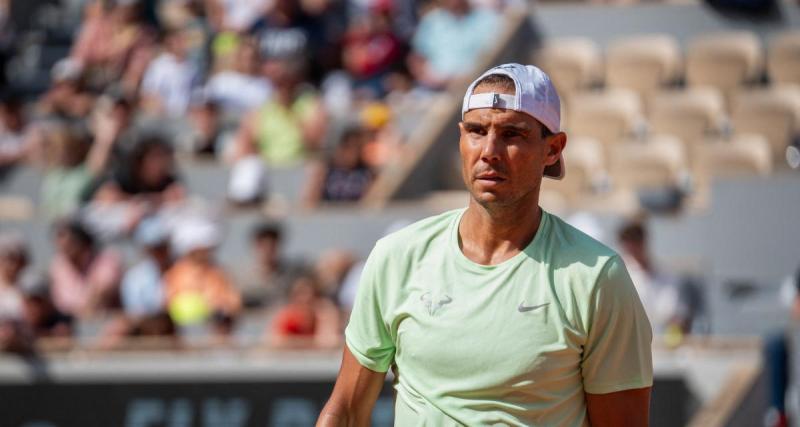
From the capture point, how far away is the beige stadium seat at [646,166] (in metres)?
11.5

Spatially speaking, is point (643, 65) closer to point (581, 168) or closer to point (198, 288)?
point (581, 168)

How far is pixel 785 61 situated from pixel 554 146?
9238 mm

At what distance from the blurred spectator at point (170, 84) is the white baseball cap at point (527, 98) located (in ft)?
33.6

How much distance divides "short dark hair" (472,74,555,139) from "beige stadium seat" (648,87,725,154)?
28.2 feet

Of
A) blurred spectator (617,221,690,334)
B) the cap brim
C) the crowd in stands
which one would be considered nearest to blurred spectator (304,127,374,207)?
the crowd in stands

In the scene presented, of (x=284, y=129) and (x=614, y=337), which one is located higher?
(x=614, y=337)

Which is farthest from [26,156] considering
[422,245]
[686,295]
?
[422,245]

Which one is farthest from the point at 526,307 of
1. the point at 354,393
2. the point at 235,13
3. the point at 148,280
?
the point at 235,13

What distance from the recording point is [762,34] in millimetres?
13000

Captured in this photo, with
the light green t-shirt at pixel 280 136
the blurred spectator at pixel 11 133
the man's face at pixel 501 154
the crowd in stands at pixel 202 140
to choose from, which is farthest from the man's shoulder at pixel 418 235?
the blurred spectator at pixel 11 133

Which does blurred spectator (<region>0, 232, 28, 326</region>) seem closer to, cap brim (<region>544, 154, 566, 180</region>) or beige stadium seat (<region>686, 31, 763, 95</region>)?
beige stadium seat (<region>686, 31, 763, 95</region>)

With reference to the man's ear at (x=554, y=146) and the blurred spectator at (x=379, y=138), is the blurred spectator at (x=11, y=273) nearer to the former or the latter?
the blurred spectator at (x=379, y=138)

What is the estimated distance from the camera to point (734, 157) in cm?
1151

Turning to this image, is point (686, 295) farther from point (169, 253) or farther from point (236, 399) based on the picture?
point (169, 253)
